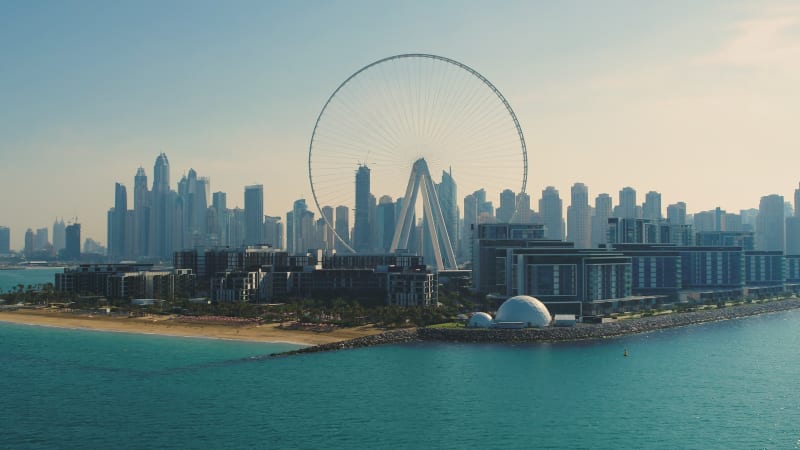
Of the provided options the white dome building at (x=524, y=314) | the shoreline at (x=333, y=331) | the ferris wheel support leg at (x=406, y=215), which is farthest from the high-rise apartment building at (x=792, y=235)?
the white dome building at (x=524, y=314)

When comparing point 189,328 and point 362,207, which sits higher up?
point 362,207

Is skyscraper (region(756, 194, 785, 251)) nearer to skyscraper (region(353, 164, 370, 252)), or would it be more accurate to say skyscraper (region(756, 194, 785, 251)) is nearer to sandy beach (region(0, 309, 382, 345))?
skyscraper (region(353, 164, 370, 252))

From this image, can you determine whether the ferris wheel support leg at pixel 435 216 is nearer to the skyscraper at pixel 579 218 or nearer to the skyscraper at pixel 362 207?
the skyscraper at pixel 362 207

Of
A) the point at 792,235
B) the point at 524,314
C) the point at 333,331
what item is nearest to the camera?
the point at 333,331

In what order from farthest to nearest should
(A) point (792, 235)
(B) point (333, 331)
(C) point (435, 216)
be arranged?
(A) point (792, 235) < (C) point (435, 216) < (B) point (333, 331)

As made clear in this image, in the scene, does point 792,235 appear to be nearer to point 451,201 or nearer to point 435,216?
point 451,201

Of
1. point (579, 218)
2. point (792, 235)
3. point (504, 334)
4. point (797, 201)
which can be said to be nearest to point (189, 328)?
point (504, 334)

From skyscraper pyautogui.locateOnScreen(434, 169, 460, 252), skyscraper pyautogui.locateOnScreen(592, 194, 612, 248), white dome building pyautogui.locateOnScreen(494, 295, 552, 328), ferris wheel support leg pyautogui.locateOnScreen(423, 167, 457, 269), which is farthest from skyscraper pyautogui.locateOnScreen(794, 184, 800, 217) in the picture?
white dome building pyautogui.locateOnScreen(494, 295, 552, 328)
